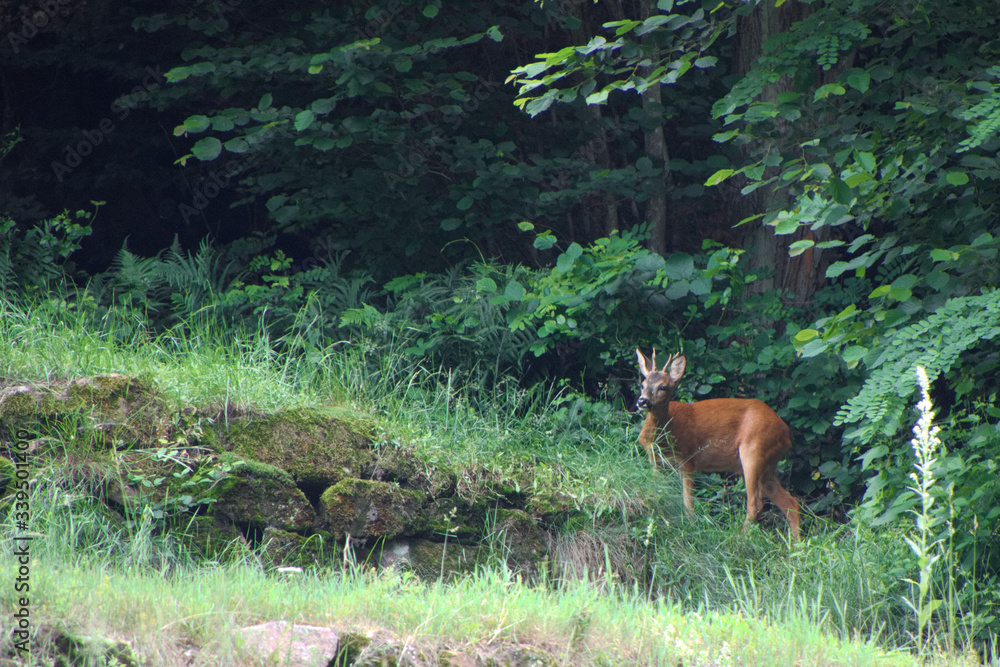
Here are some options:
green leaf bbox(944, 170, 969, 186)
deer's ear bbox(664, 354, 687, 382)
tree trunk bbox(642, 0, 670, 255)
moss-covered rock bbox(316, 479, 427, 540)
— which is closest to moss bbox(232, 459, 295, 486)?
moss-covered rock bbox(316, 479, 427, 540)

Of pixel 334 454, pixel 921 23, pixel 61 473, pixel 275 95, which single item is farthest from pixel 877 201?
pixel 275 95

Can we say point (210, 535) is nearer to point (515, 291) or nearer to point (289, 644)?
point (289, 644)

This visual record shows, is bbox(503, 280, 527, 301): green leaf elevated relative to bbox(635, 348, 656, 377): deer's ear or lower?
elevated

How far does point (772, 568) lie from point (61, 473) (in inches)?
156

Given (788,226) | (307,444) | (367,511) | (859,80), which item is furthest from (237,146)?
(859,80)

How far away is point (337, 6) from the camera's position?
791 cm

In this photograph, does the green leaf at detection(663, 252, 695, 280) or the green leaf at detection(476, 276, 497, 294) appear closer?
the green leaf at detection(663, 252, 695, 280)

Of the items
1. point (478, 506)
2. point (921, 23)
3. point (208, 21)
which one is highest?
point (208, 21)

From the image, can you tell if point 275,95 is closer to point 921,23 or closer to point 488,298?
point 488,298

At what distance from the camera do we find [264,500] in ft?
16.5

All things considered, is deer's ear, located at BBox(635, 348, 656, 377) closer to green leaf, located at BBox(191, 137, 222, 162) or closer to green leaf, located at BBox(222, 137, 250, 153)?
green leaf, located at BBox(222, 137, 250, 153)

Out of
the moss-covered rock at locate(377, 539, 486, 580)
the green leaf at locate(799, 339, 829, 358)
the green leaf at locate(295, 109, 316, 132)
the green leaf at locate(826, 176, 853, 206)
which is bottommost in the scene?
the moss-covered rock at locate(377, 539, 486, 580)

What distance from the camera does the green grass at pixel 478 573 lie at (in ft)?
11.5

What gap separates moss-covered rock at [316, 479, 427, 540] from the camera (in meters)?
5.14
